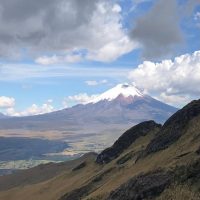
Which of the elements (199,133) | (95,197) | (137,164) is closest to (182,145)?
(199,133)

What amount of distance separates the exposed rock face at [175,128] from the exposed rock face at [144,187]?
3678cm

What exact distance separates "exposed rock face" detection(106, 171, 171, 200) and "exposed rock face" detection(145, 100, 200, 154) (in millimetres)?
36783

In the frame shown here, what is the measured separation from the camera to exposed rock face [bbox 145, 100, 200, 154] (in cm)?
14038

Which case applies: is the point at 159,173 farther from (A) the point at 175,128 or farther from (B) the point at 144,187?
(A) the point at 175,128

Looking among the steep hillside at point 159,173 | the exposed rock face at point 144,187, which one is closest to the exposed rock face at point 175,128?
the steep hillside at point 159,173

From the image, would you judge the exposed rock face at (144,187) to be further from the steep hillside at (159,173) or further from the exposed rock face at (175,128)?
the exposed rock face at (175,128)

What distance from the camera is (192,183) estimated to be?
85938 millimetres

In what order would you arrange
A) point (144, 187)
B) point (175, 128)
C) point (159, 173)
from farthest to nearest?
point (175, 128) → point (159, 173) → point (144, 187)

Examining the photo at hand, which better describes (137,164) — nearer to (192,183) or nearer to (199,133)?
(199,133)

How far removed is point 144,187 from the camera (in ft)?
317

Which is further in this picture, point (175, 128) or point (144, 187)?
point (175, 128)

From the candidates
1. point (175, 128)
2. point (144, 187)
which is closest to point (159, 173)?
point (144, 187)

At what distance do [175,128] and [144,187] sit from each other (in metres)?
52.6

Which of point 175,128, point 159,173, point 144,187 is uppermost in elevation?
point 175,128
